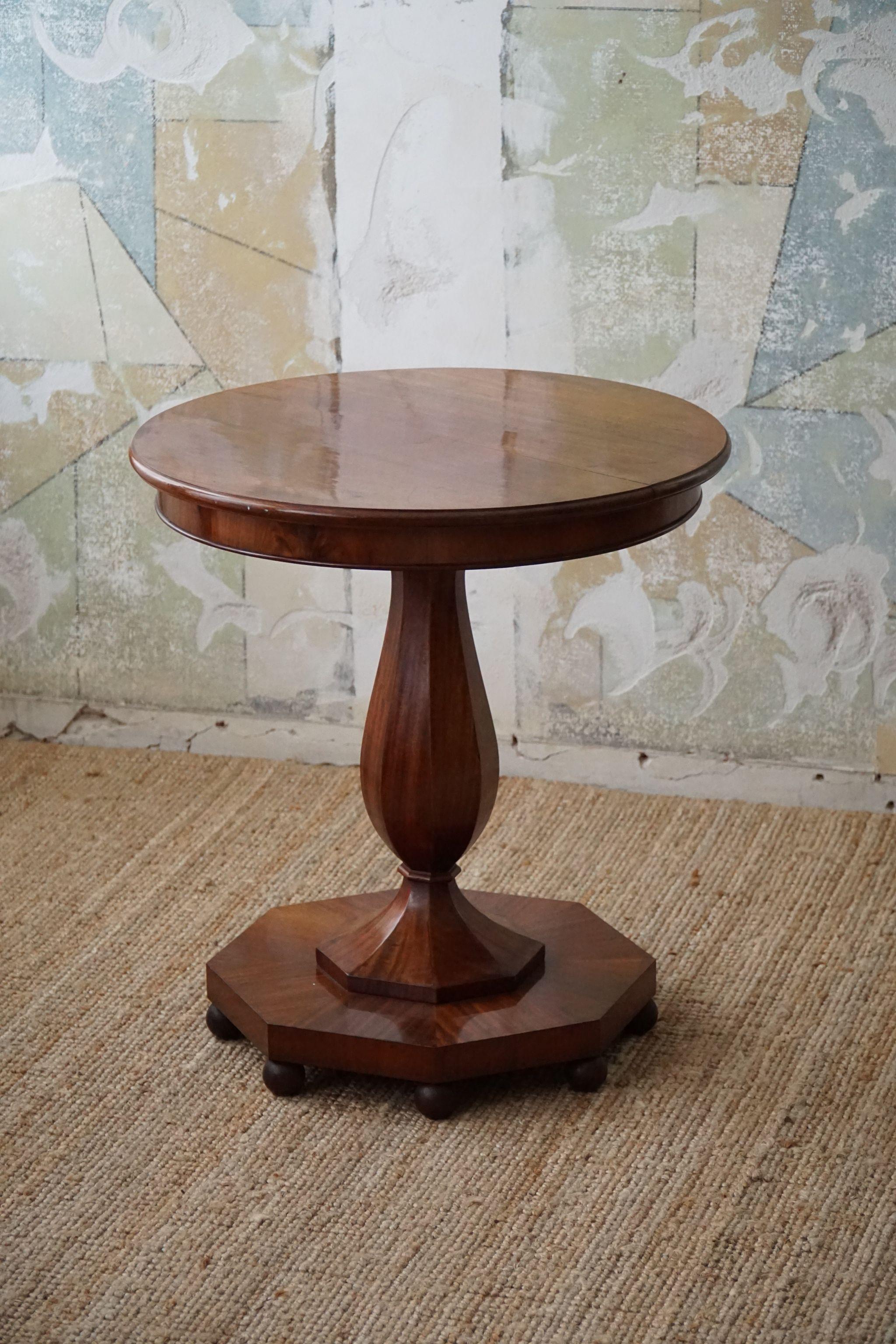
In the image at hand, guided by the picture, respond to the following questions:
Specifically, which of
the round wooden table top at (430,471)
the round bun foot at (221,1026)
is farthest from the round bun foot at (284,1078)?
the round wooden table top at (430,471)

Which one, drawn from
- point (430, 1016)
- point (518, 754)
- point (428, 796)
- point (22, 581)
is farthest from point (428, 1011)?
point (22, 581)

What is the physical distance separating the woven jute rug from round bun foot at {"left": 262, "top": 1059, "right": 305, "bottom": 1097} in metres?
0.02

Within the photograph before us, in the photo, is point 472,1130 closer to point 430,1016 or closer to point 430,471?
point 430,1016

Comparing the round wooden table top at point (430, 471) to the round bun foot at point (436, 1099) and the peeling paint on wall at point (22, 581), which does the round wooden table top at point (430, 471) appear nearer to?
the round bun foot at point (436, 1099)

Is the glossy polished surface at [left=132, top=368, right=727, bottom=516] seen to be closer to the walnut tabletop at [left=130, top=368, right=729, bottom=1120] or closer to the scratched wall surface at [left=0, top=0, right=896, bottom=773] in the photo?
the walnut tabletop at [left=130, top=368, right=729, bottom=1120]

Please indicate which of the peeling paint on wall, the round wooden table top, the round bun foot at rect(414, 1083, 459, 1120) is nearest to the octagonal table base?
the round bun foot at rect(414, 1083, 459, 1120)

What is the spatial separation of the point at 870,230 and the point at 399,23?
0.78 meters

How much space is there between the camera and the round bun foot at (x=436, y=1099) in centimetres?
182

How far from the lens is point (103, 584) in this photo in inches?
112

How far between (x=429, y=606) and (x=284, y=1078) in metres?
0.57

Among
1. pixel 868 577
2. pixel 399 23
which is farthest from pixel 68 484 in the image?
pixel 868 577

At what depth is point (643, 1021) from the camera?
2.00 m

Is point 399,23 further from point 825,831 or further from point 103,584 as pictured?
point 825,831

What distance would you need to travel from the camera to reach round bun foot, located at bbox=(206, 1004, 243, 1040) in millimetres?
1988
